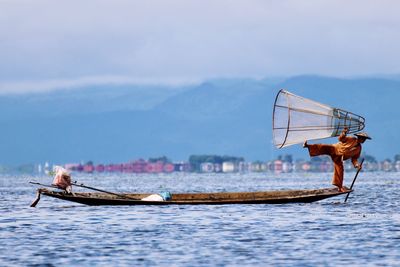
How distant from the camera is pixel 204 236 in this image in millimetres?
46312

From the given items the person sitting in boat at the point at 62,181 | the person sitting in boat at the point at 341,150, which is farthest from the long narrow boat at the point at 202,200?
the person sitting in boat at the point at 341,150

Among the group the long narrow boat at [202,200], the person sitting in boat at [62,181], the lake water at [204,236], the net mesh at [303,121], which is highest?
the net mesh at [303,121]

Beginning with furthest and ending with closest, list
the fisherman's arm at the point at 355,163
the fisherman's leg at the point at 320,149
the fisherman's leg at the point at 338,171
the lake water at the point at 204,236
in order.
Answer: the fisherman's leg at the point at 338,171, the fisherman's leg at the point at 320,149, the fisherman's arm at the point at 355,163, the lake water at the point at 204,236

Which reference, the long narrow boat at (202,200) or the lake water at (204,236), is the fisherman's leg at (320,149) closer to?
the long narrow boat at (202,200)

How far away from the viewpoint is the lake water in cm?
3834

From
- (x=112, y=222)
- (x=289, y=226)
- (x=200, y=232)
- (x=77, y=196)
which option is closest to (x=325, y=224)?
(x=289, y=226)

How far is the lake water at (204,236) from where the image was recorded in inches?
1510

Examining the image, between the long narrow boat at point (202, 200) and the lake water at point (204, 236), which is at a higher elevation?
the long narrow boat at point (202, 200)

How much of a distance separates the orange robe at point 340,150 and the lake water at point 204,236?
225cm

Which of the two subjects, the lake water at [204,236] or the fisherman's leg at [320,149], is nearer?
the lake water at [204,236]

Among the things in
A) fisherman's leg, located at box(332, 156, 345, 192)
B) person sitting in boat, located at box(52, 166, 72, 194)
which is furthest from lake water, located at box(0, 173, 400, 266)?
person sitting in boat, located at box(52, 166, 72, 194)

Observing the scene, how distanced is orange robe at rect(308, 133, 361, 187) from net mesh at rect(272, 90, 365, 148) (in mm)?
883

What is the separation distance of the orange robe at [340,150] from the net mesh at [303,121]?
2.90 ft

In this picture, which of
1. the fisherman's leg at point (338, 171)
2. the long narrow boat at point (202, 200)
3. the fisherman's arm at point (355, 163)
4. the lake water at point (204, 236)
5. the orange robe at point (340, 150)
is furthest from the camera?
the long narrow boat at point (202, 200)
